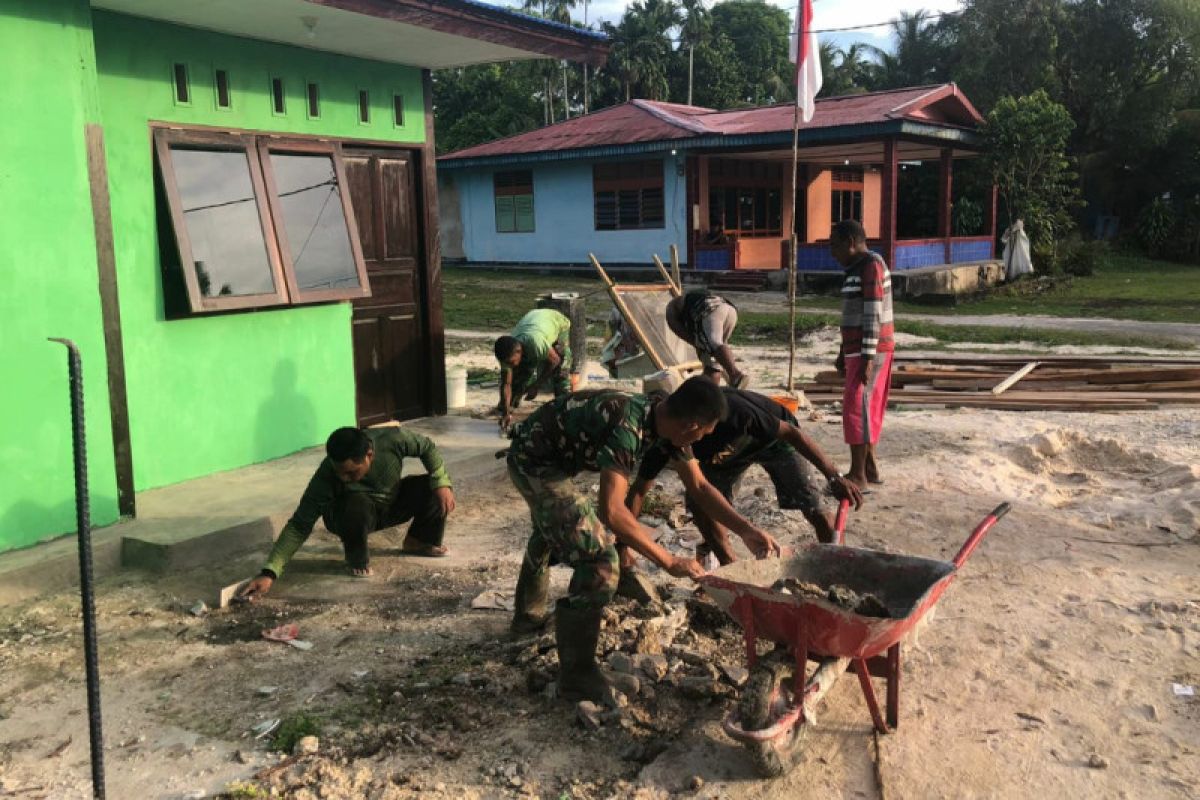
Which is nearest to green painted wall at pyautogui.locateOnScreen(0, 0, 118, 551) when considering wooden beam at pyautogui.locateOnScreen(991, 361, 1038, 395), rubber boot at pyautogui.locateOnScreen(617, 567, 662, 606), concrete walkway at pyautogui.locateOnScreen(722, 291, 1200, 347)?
rubber boot at pyautogui.locateOnScreen(617, 567, 662, 606)

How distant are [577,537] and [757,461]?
158 cm

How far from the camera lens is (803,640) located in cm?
330

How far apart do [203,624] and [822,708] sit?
2894 millimetres

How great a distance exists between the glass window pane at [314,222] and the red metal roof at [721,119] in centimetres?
1605

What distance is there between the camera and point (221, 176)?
6.81 meters

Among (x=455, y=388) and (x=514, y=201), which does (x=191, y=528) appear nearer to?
(x=455, y=388)

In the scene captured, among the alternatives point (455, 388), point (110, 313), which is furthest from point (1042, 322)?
point (110, 313)

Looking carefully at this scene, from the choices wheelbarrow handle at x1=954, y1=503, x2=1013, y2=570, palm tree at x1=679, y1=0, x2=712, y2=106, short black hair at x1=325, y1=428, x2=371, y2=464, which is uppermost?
palm tree at x1=679, y1=0, x2=712, y2=106

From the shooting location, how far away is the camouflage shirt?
142 inches


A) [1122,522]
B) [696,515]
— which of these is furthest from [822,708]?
[1122,522]

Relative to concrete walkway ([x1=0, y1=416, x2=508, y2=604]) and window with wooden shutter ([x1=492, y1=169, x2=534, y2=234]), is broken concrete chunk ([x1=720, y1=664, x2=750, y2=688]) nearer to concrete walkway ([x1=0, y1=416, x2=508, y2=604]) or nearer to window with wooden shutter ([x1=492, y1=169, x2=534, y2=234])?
concrete walkway ([x1=0, y1=416, x2=508, y2=604])

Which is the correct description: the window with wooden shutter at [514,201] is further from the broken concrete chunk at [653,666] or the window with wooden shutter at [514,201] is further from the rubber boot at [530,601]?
the broken concrete chunk at [653,666]

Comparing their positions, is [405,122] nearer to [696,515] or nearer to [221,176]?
[221,176]

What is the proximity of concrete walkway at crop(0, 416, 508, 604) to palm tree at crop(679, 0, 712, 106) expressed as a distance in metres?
42.7
